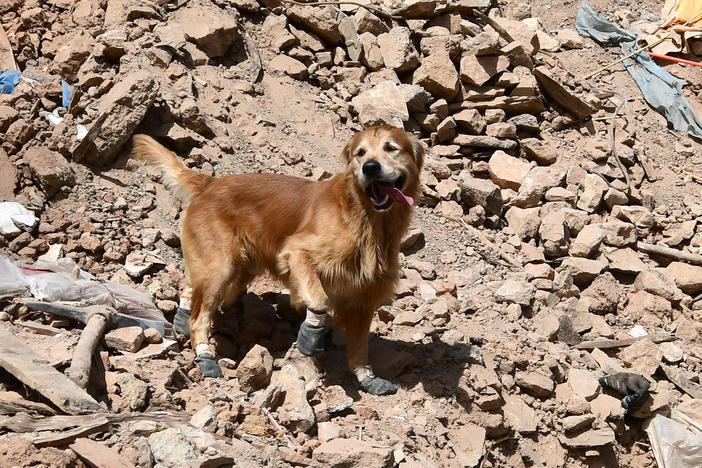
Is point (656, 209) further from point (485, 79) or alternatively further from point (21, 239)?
point (21, 239)

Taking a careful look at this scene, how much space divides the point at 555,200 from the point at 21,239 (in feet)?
20.8

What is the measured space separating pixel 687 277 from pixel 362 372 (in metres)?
4.98

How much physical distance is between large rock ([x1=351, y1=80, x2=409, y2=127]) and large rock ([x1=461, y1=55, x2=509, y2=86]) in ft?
3.60

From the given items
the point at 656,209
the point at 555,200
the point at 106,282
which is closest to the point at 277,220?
the point at 106,282

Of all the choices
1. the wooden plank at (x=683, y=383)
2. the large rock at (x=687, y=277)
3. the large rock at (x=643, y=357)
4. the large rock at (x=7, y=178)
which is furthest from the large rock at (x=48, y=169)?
the large rock at (x=687, y=277)

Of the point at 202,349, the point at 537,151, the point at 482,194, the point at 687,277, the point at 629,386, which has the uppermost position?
the point at 202,349

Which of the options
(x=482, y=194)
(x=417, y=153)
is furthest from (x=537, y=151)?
(x=417, y=153)

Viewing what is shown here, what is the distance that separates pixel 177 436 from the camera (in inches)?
177

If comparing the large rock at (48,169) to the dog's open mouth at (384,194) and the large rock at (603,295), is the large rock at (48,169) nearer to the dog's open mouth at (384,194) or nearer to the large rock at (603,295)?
the dog's open mouth at (384,194)

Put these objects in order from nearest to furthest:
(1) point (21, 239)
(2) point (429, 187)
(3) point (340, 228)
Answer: (3) point (340, 228) < (1) point (21, 239) < (2) point (429, 187)

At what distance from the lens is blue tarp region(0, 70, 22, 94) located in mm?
8336

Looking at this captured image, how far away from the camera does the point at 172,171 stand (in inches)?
281

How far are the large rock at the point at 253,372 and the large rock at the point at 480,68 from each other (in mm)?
6037

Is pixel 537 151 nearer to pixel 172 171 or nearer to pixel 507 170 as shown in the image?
pixel 507 170
